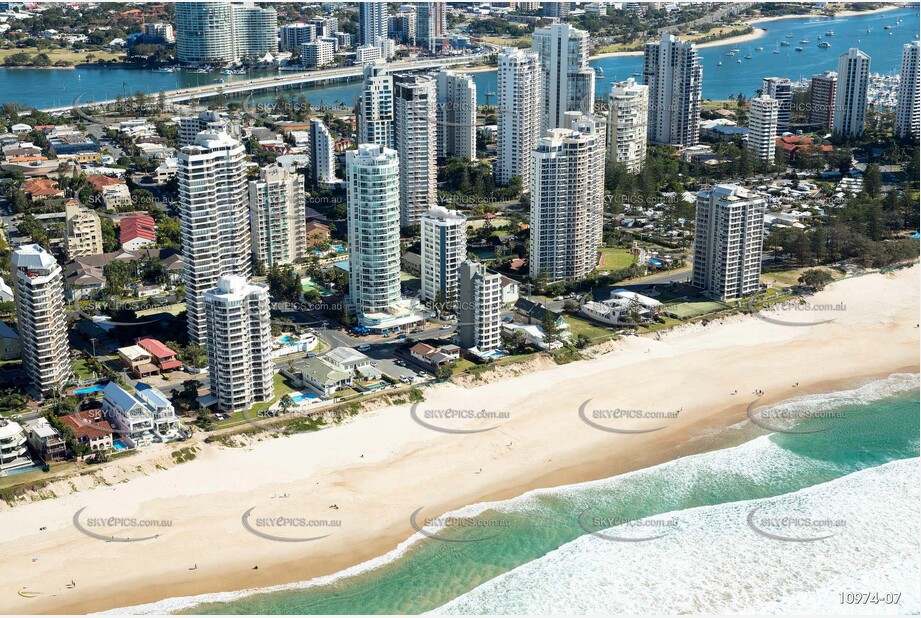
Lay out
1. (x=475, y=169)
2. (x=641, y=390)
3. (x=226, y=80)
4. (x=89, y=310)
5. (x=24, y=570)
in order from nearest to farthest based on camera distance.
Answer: (x=24, y=570) → (x=641, y=390) → (x=89, y=310) → (x=475, y=169) → (x=226, y=80)

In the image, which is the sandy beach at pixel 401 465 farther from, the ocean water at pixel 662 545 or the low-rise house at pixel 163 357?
the low-rise house at pixel 163 357

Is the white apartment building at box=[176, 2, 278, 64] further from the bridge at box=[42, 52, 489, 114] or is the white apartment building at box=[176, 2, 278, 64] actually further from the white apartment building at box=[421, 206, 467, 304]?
the white apartment building at box=[421, 206, 467, 304]

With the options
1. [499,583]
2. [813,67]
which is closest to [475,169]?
[499,583]

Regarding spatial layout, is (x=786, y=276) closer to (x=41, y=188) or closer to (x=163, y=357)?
(x=163, y=357)

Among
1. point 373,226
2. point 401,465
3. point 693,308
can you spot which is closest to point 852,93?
point 693,308

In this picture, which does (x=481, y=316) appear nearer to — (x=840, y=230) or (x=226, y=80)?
(x=840, y=230)
